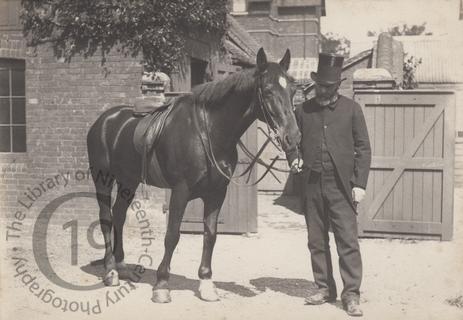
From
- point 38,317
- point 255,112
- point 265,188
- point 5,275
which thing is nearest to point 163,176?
point 255,112

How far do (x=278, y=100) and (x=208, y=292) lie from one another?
2.01 m

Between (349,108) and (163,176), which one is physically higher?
(349,108)

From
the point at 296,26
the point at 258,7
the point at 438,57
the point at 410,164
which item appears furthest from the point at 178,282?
the point at 296,26

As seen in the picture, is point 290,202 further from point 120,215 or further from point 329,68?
point 329,68

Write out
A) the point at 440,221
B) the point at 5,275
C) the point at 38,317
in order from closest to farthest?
the point at 38,317, the point at 5,275, the point at 440,221

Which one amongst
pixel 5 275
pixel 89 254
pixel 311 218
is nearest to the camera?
pixel 311 218

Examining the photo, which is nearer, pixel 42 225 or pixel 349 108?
pixel 349 108

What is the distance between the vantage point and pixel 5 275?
232 inches

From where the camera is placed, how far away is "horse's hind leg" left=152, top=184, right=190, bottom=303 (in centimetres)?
511

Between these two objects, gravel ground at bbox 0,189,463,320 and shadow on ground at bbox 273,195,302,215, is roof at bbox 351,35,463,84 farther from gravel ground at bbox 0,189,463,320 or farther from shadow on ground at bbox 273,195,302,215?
gravel ground at bbox 0,189,463,320

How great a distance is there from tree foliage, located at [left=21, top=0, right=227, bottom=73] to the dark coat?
4.46 m

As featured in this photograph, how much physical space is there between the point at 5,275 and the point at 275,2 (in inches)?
982

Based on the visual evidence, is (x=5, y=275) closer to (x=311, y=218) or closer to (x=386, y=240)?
(x=311, y=218)

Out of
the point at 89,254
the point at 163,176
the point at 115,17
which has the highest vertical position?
the point at 115,17
